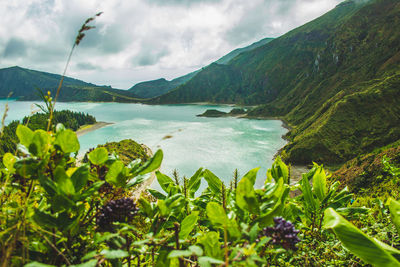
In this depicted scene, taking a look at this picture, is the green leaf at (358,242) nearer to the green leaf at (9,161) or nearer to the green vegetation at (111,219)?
the green vegetation at (111,219)

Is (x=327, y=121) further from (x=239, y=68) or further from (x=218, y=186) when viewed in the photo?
(x=239, y=68)

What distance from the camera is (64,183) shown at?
722 millimetres

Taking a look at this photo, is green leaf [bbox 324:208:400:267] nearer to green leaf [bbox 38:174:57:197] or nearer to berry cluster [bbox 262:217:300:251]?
berry cluster [bbox 262:217:300:251]

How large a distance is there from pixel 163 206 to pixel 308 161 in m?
46.8

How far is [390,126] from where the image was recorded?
4188 cm

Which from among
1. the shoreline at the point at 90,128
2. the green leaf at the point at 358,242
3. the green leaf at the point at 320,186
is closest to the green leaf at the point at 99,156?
the green leaf at the point at 358,242

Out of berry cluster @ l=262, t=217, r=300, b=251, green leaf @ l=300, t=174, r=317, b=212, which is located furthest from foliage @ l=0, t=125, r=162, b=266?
green leaf @ l=300, t=174, r=317, b=212

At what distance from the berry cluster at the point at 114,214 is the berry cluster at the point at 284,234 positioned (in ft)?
1.81

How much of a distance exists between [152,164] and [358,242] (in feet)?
2.89

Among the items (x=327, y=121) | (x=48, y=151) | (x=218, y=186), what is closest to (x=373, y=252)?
(x=218, y=186)

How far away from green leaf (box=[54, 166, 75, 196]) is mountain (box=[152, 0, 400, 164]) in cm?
4490

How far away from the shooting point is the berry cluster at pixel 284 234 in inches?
28.4

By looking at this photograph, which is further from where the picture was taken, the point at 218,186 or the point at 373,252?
the point at 218,186

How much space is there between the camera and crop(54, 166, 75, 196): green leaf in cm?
72
